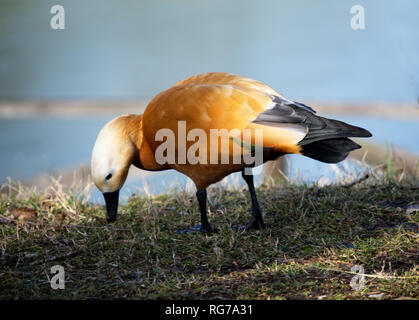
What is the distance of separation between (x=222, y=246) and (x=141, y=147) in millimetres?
895

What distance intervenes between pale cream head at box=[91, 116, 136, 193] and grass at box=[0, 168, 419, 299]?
0.36 meters

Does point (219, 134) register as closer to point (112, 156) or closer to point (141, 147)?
point (141, 147)

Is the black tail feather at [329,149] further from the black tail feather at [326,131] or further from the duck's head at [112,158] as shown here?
the duck's head at [112,158]

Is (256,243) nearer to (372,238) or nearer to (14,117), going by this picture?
(372,238)

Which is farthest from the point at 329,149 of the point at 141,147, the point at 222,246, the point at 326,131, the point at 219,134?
the point at 141,147

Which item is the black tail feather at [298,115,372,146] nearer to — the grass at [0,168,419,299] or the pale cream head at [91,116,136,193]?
the grass at [0,168,419,299]

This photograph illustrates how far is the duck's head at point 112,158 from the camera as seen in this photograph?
3750 mm

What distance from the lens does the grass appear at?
2.97 meters

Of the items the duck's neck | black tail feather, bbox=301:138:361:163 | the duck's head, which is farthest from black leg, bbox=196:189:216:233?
black tail feather, bbox=301:138:361:163

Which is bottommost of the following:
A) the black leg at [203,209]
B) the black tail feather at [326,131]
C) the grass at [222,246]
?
the grass at [222,246]

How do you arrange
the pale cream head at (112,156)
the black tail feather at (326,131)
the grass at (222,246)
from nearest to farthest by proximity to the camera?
1. the grass at (222,246)
2. the black tail feather at (326,131)
3. the pale cream head at (112,156)

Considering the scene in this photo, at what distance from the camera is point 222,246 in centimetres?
357

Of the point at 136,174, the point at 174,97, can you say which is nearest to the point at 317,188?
the point at 174,97

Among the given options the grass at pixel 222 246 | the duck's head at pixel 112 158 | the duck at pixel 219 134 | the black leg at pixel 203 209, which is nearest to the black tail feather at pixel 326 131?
the duck at pixel 219 134
